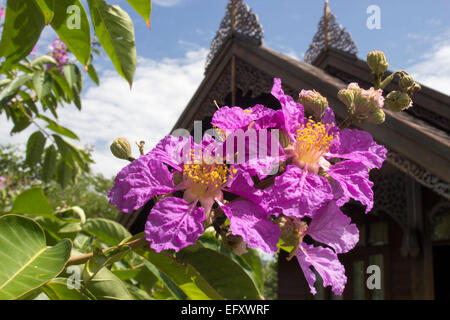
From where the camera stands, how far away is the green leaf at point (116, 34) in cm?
106

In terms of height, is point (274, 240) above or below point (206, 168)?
below

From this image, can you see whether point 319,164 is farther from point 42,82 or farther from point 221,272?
point 42,82

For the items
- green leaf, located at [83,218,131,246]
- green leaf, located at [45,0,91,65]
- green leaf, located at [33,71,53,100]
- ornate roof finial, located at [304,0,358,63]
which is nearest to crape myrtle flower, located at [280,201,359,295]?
green leaf, located at [45,0,91,65]

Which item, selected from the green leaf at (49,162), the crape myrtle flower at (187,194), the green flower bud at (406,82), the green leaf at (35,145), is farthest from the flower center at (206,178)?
the green leaf at (49,162)

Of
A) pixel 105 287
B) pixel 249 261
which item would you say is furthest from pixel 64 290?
pixel 249 261

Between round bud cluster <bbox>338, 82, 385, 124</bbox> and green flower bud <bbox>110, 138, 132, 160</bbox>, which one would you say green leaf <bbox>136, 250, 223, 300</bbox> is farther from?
round bud cluster <bbox>338, 82, 385, 124</bbox>

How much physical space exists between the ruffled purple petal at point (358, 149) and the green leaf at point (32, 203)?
30.8 inches

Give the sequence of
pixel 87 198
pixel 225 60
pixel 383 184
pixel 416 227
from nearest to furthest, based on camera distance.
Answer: pixel 416 227 < pixel 383 184 < pixel 225 60 < pixel 87 198

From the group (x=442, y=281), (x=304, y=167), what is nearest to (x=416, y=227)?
(x=442, y=281)

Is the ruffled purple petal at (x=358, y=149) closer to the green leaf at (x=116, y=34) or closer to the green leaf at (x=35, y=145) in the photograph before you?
the green leaf at (x=116, y=34)

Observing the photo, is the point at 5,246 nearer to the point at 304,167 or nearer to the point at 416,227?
the point at 304,167

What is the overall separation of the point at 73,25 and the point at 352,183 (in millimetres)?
737

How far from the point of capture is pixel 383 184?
15.8 feet
